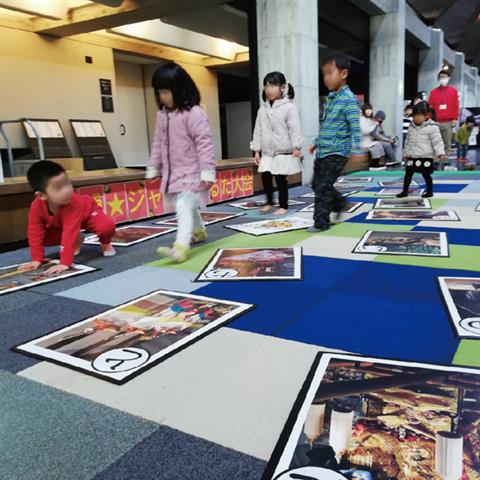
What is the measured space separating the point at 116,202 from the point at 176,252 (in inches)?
67.9

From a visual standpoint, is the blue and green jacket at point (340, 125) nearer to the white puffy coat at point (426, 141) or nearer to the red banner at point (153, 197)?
the white puffy coat at point (426, 141)

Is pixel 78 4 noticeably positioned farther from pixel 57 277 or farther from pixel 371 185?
pixel 57 277

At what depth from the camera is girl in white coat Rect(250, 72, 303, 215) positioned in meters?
4.41

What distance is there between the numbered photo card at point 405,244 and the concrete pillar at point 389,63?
8471 millimetres

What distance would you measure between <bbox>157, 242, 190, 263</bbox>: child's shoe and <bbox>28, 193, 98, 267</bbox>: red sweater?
530 millimetres

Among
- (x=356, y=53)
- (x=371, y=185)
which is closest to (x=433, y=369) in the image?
(x=371, y=185)

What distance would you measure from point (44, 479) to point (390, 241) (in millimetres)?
2538

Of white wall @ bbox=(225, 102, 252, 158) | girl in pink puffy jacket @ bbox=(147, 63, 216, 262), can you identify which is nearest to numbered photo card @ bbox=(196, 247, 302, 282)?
girl in pink puffy jacket @ bbox=(147, 63, 216, 262)

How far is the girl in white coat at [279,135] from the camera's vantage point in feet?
14.5

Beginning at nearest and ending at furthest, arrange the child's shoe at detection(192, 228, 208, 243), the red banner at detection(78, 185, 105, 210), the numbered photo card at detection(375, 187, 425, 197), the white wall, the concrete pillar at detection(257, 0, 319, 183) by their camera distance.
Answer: the child's shoe at detection(192, 228, 208, 243) < the red banner at detection(78, 185, 105, 210) < the numbered photo card at detection(375, 187, 425, 197) < the concrete pillar at detection(257, 0, 319, 183) < the white wall

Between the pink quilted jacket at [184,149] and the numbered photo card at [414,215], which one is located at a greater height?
the pink quilted jacket at [184,149]

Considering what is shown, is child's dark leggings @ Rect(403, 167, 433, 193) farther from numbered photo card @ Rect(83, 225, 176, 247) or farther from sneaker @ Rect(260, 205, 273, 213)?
numbered photo card @ Rect(83, 225, 176, 247)

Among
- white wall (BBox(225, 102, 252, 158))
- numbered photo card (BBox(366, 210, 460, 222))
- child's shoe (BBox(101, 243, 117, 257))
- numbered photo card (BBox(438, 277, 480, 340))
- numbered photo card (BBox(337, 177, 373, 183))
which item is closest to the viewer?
numbered photo card (BBox(438, 277, 480, 340))

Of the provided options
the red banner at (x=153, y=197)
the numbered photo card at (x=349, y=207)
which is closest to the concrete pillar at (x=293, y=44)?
the numbered photo card at (x=349, y=207)
